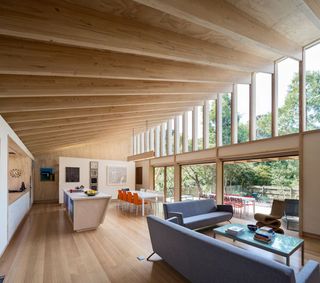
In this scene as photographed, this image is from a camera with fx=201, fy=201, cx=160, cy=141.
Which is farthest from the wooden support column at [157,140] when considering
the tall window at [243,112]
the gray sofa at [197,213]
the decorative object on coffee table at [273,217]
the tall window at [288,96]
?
the decorative object on coffee table at [273,217]

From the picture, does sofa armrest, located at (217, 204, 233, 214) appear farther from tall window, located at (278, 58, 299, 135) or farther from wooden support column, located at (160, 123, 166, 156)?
wooden support column, located at (160, 123, 166, 156)

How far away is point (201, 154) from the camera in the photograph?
24.7 feet

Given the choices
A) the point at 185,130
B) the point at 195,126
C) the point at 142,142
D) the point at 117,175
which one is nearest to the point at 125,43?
the point at 195,126

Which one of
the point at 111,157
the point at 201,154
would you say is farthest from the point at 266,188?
the point at 111,157

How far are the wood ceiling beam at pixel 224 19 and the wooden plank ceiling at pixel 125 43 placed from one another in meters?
0.01

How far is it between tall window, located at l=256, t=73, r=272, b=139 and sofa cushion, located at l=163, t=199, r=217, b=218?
2450mm

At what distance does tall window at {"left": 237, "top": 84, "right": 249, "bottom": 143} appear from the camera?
6234 mm

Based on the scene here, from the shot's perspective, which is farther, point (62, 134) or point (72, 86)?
point (62, 134)

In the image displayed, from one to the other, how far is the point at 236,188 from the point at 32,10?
652 centimetres

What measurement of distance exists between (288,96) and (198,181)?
4.41m

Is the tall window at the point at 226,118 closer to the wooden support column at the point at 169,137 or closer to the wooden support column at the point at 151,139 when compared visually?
the wooden support column at the point at 169,137

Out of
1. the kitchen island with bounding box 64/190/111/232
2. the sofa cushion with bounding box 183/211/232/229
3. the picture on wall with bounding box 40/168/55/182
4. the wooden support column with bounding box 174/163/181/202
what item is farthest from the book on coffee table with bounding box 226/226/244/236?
the picture on wall with bounding box 40/168/55/182

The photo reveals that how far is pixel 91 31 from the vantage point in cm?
214

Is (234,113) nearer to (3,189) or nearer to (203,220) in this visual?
(203,220)
